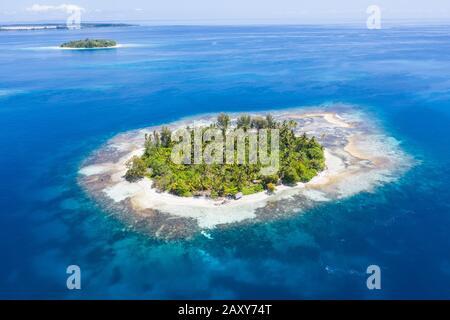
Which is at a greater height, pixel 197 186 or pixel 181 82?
pixel 181 82

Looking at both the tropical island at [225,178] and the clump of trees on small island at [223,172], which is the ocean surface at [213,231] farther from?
the clump of trees on small island at [223,172]

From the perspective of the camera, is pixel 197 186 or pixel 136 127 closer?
pixel 197 186
